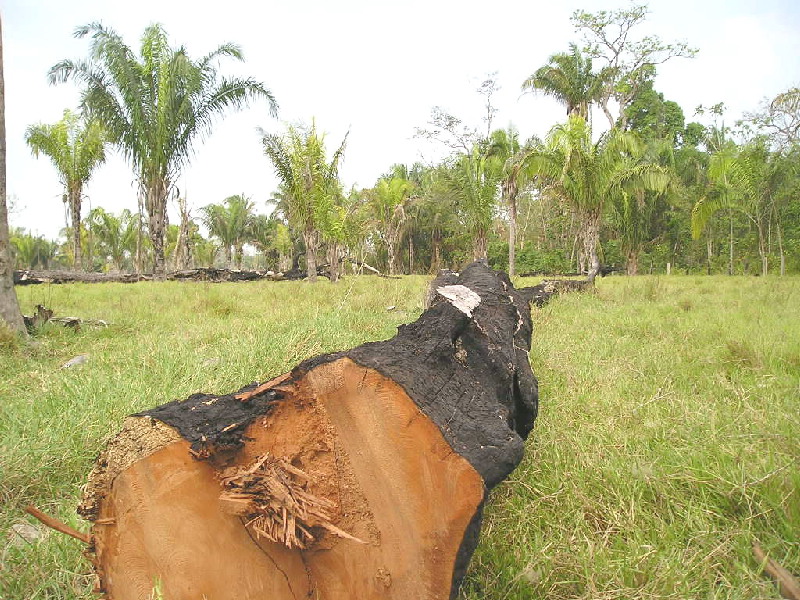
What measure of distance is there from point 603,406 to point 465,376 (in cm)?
135

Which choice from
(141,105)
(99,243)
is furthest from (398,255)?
(99,243)

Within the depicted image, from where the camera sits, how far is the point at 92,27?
1388cm

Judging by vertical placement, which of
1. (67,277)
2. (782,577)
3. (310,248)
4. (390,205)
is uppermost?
(390,205)

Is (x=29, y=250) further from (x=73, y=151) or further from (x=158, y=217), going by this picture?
(x=158, y=217)

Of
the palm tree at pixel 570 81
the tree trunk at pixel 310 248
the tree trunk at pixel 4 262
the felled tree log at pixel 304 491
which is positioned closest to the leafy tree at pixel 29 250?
the tree trunk at pixel 310 248

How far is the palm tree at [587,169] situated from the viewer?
1236 centimetres

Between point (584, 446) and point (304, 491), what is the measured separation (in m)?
1.43

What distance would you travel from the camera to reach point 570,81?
22453mm

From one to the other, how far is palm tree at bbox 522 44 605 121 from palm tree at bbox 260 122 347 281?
14367mm

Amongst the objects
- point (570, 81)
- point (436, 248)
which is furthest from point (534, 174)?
point (436, 248)

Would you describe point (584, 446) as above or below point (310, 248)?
below

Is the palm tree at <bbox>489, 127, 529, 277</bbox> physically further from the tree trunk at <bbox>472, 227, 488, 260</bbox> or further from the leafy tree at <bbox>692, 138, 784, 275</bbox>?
the leafy tree at <bbox>692, 138, 784, 275</bbox>

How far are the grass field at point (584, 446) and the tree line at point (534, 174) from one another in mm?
6186

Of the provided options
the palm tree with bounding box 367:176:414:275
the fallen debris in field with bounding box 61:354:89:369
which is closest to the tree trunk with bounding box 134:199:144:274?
the palm tree with bounding box 367:176:414:275
